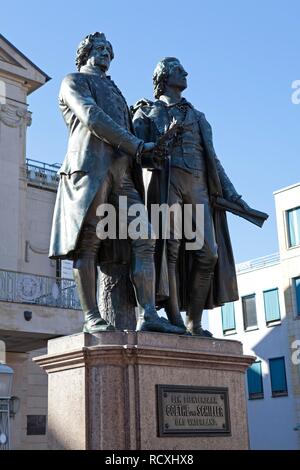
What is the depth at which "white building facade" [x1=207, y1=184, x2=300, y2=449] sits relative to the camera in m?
35.9

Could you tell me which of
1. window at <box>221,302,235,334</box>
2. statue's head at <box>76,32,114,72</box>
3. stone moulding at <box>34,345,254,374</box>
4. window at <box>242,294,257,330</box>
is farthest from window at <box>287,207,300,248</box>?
stone moulding at <box>34,345,254,374</box>

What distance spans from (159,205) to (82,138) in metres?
0.99

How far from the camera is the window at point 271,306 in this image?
123 ft

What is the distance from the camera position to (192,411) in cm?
652

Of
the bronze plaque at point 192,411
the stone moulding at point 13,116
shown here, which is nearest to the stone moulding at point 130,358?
the bronze plaque at point 192,411

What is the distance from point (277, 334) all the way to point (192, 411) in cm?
3125

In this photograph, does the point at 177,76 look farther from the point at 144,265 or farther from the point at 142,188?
the point at 144,265

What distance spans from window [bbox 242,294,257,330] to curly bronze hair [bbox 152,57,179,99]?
31348 mm

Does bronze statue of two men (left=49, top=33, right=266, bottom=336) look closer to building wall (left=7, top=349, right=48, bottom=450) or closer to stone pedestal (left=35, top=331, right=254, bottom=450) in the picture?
stone pedestal (left=35, top=331, right=254, bottom=450)
